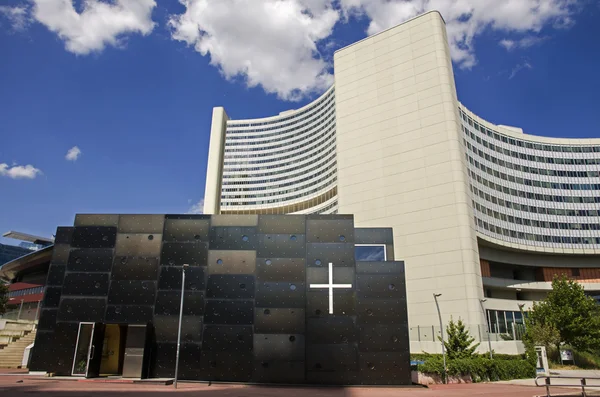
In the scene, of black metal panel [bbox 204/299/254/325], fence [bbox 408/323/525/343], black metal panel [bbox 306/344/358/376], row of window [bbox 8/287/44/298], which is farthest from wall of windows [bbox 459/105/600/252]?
row of window [bbox 8/287/44/298]

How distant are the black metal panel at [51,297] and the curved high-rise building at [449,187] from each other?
116ft

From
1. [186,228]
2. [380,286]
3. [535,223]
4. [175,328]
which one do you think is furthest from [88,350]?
[535,223]

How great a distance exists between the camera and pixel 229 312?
24.4 metres

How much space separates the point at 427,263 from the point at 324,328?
119ft

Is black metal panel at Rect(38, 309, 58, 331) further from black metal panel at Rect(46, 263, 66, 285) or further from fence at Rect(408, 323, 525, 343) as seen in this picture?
fence at Rect(408, 323, 525, 343)

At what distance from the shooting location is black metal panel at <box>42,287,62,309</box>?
25.9 metres

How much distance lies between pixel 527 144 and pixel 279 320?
69.8 m

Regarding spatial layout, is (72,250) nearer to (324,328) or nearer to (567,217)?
(324,328)

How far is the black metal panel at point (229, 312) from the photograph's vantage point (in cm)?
2419

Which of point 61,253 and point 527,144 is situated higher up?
point 527,144

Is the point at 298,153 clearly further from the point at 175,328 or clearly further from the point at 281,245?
the point at 175,328

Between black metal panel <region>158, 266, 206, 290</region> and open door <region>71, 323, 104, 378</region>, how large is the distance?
13.9 ft

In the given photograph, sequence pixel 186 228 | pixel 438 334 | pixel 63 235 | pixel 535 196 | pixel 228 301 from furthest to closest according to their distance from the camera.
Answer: pixel 535 196, pixel 438 334, pixel 63 235, pixel 186 228, pixel 228 301

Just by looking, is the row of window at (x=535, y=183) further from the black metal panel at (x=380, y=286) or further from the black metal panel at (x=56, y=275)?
the black metal panel at (x=56, y=275)
